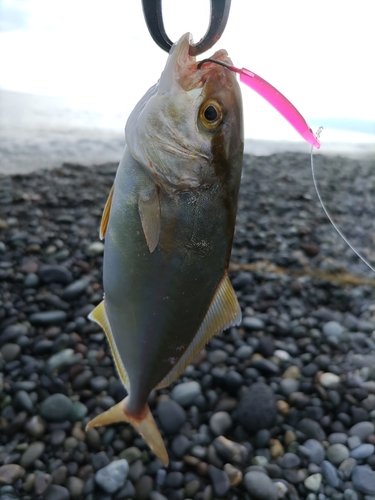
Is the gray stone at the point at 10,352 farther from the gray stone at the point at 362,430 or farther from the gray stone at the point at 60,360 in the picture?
the gray stone at the point at 362,430

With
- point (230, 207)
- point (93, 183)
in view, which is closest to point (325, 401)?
point (230, 207)

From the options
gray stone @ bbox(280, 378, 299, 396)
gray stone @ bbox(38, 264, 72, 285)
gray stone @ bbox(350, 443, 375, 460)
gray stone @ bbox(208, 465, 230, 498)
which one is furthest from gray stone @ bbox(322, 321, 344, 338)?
gray stone @ bbox(38, 264, 72, 285)

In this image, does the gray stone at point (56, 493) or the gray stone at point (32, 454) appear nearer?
the gray stone at point (56, 493)

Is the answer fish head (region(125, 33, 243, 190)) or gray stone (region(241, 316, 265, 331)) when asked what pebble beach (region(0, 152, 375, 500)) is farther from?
fish head (region(125, 33, 243, 190))

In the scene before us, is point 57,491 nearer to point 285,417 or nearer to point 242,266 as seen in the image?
point 285,417

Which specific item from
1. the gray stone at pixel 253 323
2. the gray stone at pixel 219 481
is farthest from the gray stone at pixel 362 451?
the gray stone at pixel 253 323

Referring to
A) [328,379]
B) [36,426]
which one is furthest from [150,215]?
[328,379]
